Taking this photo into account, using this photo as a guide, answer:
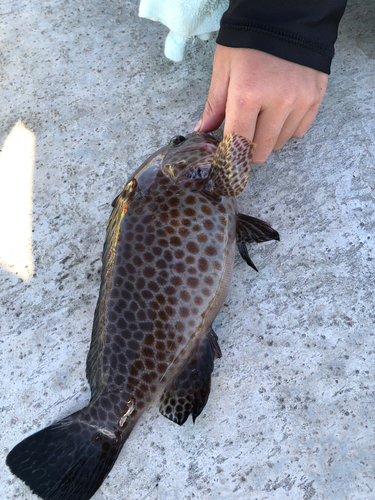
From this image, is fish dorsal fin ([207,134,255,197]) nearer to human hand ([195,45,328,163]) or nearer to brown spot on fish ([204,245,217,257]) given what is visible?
human hand ([195,45,328,163])

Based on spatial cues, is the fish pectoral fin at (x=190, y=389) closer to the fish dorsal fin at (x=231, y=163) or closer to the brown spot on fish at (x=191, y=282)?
the brown spot on fish at (x=191, y=282)

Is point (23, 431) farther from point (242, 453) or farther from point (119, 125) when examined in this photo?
point (119, 125)

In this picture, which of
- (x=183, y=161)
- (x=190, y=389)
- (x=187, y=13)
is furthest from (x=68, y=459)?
(x=187, y=13)

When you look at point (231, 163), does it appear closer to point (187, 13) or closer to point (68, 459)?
point (187, 13)

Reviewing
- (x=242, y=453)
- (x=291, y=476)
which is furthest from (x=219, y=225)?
(x=291, y=476)

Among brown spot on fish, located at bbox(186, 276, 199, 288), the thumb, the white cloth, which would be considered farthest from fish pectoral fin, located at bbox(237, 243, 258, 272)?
the white cloth

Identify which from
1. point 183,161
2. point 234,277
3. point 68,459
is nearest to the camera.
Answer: point 68,459
